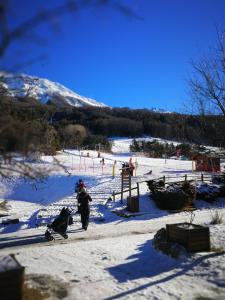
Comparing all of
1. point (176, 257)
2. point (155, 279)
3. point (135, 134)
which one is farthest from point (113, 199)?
point (135, 134)

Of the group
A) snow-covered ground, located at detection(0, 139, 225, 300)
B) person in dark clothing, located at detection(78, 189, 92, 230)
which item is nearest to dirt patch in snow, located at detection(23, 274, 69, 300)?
snow-covered ground, located at detection(0, 139, 225, 300)

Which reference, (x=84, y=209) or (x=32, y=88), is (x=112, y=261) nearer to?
(x=32, y=88)

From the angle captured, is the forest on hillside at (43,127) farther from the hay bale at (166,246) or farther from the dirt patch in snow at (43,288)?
the hay bale at (166,246)

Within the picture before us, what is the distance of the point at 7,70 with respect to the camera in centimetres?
600

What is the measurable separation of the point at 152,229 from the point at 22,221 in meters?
5.80

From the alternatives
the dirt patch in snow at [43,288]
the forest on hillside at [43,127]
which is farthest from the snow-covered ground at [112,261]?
the forest on hillside at [43,127]

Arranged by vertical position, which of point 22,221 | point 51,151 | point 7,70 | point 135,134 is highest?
point 135,134

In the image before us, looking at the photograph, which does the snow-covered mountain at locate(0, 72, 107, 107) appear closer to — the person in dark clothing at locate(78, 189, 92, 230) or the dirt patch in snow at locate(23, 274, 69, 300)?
the dirt patch in snow at locate(23, 274, 69, 300)

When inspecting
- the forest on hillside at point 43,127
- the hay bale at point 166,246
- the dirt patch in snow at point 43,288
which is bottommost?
the dirt patch in snow at point 43,288

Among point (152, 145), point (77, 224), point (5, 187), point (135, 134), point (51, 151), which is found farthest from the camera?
point (135, 134)

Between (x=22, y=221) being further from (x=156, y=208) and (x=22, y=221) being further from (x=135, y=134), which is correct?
(x=135, y=134)

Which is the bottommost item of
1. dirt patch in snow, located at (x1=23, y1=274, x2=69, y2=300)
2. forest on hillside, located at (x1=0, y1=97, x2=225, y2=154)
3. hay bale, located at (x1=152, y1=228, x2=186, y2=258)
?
dirt patch in snow, located at (x1=23, y1=274, x2=69, y2=300)

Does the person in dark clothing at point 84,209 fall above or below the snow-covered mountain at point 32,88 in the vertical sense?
below

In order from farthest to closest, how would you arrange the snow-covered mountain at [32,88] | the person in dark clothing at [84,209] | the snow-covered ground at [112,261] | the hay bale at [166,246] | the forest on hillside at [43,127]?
1. the person in dark clothing at [84,209]
2. the hay bale at [166,246]
3. the snow-covered ground at [112,261]
4. the snow-covered mountain at [32,88]
5. the forest on hillside at [43,127]
